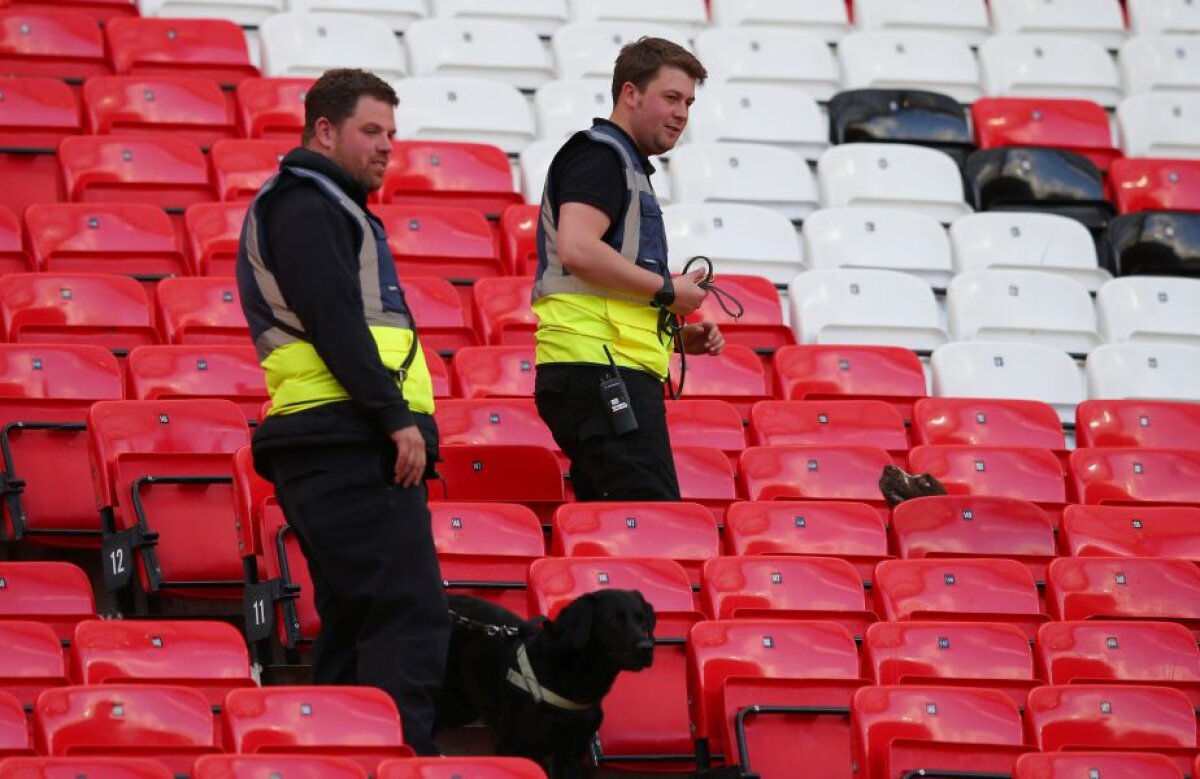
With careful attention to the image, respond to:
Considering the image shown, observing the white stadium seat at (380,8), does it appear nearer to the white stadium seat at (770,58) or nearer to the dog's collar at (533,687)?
the white stadium seat at (770,58)

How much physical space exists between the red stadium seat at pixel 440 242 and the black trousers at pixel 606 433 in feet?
6.81

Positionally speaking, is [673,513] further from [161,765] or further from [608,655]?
[161,765]

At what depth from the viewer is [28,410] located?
19.7 ft

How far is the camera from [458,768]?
12.9 ft

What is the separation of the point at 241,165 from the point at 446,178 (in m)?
0.83

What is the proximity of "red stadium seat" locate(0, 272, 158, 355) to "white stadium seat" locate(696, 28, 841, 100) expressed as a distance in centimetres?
340

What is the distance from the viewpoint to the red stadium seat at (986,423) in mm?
7035

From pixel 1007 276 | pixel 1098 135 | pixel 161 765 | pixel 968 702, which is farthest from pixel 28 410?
pixel 1098 135

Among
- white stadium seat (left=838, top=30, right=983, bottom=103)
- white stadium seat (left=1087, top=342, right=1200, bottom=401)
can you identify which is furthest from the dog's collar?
white stadium seat (left=838, top=30, right=983, bottom=103)

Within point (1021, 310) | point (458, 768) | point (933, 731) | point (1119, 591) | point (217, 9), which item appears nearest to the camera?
point (458, 768)

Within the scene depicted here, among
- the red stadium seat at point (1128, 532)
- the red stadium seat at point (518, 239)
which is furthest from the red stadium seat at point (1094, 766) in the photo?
the red stadium seat at point (518, 239)

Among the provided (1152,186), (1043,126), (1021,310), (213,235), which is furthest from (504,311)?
(1152,186)

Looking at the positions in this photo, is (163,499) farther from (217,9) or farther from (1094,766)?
(217,9)

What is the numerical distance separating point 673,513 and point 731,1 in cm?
463
